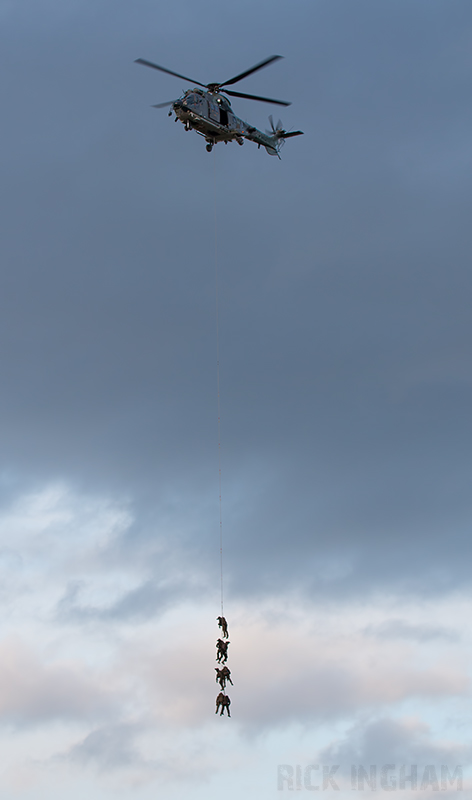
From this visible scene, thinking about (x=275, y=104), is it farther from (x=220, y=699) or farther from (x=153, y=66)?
(x=220, y=699)

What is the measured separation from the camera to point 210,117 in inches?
3004

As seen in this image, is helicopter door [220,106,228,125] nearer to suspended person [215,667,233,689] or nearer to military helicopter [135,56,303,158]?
military helicopter [135,56,303,158]

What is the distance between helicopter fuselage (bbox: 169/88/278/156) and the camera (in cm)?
7500

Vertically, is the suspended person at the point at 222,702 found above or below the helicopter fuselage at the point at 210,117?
below

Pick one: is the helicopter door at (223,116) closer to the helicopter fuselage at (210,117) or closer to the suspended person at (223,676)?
the helicopter fuselage at (210,117)

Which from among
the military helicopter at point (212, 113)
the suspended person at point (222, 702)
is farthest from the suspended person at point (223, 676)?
the military helicopter at point (212, 113)

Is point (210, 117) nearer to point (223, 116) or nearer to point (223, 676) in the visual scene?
point (223, 116)

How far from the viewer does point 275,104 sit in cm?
7394

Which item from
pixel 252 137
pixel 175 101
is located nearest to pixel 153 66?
pixel 175 101

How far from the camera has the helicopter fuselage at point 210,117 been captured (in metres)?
75.0

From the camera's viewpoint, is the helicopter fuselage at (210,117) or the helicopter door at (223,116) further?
the helicopter door at (223,116)

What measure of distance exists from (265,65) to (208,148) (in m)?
10.6

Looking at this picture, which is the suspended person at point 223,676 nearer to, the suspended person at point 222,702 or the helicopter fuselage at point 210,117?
the suspended person at point 222,702

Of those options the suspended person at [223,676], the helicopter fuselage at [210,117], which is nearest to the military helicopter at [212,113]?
the helicopter fuselage at [210,117]
